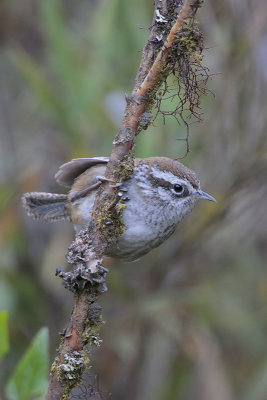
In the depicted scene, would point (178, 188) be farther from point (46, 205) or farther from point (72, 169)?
point (46, 205)

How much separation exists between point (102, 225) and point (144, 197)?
4.04ft

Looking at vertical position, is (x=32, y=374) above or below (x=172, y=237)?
below

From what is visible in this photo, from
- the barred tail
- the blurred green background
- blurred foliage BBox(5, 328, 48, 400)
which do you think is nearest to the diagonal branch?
blurred foliage BBox(5, 328, 48, 400)

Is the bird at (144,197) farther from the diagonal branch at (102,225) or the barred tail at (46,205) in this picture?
the diagonal branch at (102,225)

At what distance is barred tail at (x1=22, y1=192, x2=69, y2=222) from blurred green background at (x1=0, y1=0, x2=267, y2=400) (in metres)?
0.27

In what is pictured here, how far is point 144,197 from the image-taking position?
3828 millimetres

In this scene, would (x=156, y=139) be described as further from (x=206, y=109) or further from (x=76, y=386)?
(x=76, y=386)

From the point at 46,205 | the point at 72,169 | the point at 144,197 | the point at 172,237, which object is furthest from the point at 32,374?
the point at 172,237

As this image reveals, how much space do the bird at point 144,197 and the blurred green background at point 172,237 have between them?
0.82 m

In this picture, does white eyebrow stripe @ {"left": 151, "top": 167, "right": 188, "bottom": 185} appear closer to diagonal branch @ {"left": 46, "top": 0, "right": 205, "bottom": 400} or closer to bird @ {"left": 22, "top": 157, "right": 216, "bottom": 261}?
bird @ {"left": 22, "top": 157, "right": 216, "bottom": 261}

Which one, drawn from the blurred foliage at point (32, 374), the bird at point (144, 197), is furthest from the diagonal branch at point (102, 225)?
the bird at point (144, 197)

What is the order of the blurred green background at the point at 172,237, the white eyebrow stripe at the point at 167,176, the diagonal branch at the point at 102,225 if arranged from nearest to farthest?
the diagonal branch at the point at 102,225 → the white eyebrow stripe at the point at 167,176 → the blurred green background at the point at 172,237

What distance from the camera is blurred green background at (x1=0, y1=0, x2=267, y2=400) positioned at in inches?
192

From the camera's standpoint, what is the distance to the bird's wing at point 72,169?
3944 millimetres
